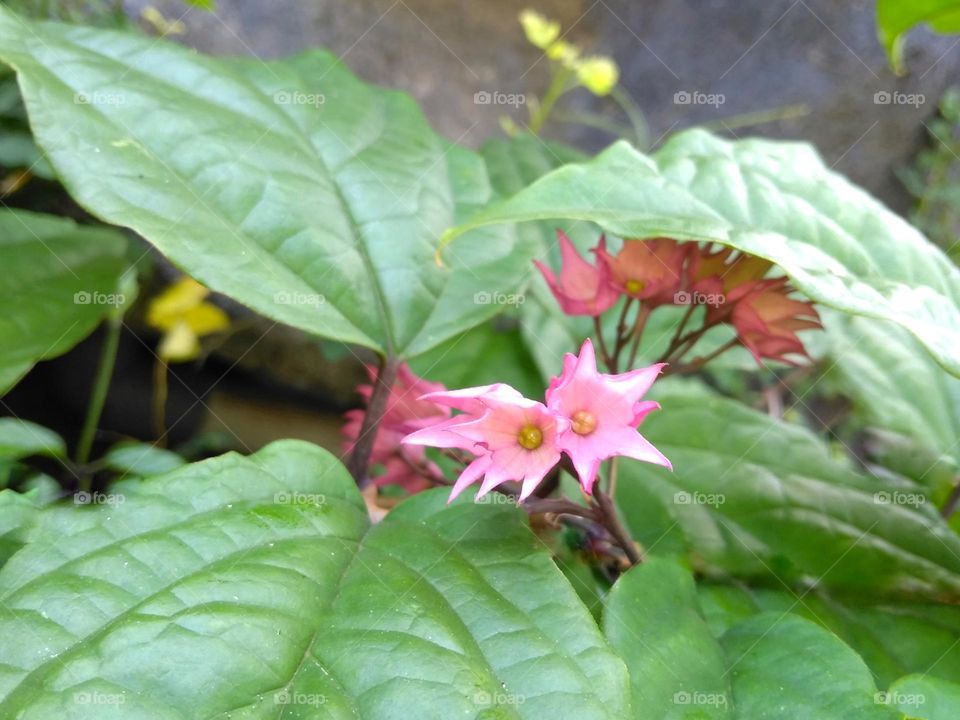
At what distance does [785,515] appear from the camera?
3.00ft

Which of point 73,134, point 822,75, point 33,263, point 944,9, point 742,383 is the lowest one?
point 742,383

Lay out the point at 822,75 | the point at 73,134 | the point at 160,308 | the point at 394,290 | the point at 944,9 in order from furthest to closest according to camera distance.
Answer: the point at 822,75, the point at 160,308, the point at 944,9, the point at 394,290, the point at 73,134

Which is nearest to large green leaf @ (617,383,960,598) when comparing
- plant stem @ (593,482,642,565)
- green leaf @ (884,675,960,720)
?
plant stem @ (593,482,642,565)

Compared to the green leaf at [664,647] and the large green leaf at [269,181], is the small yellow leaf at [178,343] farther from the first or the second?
the green leaf at [664,647]

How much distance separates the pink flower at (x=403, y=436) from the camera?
880 mm

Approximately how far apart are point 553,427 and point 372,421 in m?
0.31

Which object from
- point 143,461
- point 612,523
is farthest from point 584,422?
point 143,461

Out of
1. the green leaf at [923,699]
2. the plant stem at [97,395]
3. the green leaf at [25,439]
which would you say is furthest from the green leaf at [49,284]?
the green leaf at [923,699]

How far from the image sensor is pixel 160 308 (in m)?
1.55

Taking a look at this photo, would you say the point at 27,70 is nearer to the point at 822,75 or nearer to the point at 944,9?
the point at 944,9

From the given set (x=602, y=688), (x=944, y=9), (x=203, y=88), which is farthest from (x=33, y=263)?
(x=944, y=9)

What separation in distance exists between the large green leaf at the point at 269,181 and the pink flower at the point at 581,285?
0.09m

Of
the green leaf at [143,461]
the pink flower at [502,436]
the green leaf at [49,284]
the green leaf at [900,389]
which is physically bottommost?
the green leaf at [143,461]

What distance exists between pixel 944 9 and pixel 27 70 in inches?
47.8
